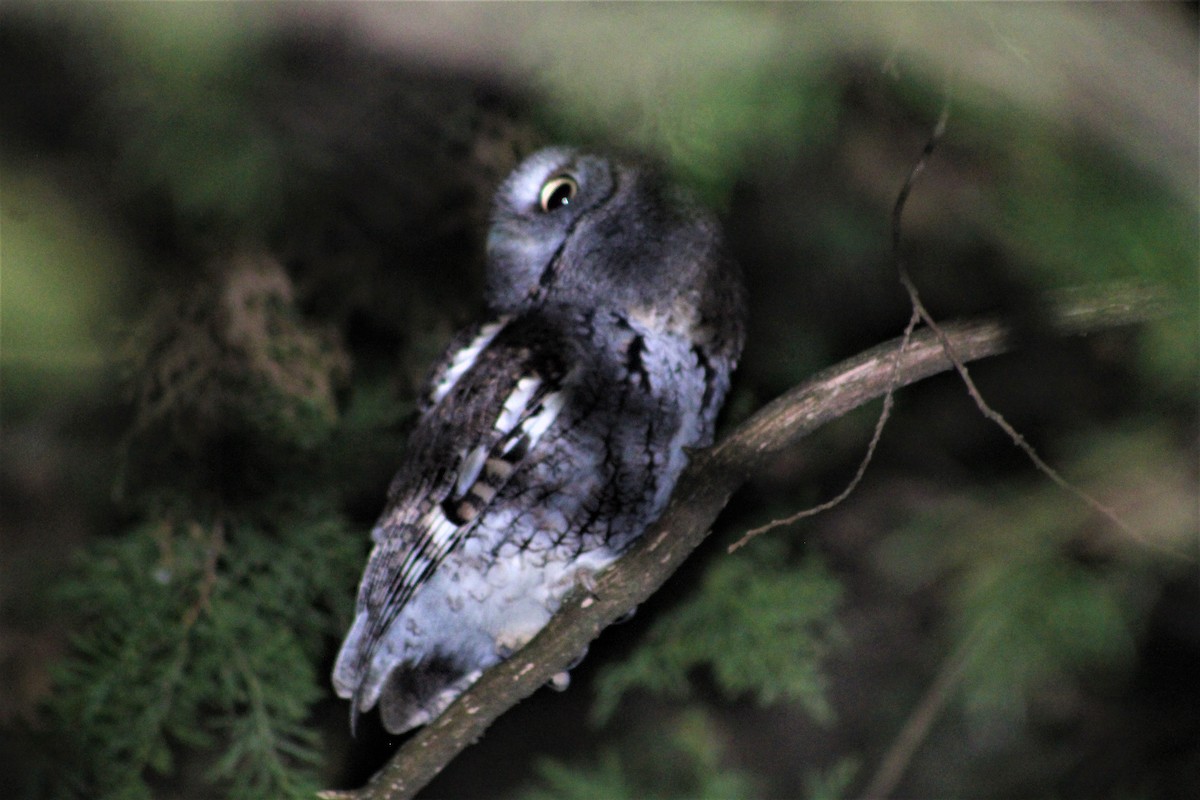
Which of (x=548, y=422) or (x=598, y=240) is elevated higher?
(x=598, y=240)

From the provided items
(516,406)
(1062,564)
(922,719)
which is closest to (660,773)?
(922,719)

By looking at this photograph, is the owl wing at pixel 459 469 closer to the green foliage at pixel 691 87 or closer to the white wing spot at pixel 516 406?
the white wing spot at pixel 516 406

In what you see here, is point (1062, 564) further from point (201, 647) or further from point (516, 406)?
Result: point (201, 647)

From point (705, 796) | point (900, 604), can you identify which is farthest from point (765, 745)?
point (705, 796)

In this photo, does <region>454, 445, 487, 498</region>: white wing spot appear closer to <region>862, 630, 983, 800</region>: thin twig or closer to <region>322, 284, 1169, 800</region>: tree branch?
<region>322, 284, 1169, 800</region>: tree branch

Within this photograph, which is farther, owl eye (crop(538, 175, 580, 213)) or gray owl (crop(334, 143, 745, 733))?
owl eye (crop(538, 175, 580, 213))

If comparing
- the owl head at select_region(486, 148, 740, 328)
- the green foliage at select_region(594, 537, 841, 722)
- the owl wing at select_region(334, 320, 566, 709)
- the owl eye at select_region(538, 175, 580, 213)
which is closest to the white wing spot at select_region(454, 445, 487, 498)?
the owl wing at select_region(334, 320, 566, 709)

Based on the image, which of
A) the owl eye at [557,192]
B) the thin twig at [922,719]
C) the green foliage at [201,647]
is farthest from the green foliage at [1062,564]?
the green foliage at [201,647]

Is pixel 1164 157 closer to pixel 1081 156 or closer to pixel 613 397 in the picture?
pixel 1081 156

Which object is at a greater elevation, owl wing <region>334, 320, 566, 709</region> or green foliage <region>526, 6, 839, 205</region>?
green foliage <region>526, 6, 839, 205</region>
